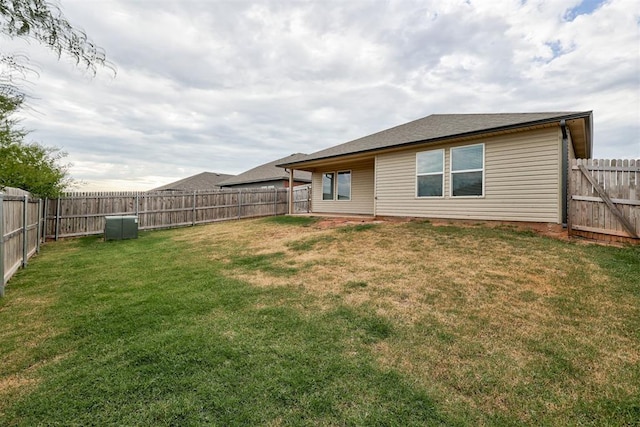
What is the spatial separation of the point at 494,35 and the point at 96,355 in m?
12.8

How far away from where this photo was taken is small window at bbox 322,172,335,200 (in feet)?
49.2

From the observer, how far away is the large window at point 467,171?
27.9 feet

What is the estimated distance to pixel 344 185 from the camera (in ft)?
47.3

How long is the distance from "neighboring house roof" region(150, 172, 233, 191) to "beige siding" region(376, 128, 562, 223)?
80.1ft

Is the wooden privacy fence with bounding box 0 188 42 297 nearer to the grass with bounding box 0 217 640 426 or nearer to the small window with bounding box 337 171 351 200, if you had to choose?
the grass with bounding box 0 217 640 426

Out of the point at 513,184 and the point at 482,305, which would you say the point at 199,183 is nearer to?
the point at 513,184

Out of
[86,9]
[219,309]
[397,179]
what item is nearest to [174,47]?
[86,9]

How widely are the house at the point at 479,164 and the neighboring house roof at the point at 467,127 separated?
25mm

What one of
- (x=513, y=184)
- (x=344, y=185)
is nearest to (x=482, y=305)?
(x=513, y=184)

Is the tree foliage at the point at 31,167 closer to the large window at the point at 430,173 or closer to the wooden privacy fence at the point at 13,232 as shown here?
the wooden privacy fence at the point at 13,232

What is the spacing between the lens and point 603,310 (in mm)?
3502

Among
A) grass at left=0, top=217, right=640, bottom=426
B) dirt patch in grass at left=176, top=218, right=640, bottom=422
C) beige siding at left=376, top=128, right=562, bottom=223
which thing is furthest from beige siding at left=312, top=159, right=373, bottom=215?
grass at left=0, top=217, right=640, bottom=426

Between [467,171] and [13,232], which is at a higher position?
[467,171]

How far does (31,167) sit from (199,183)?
20125 millimetres
